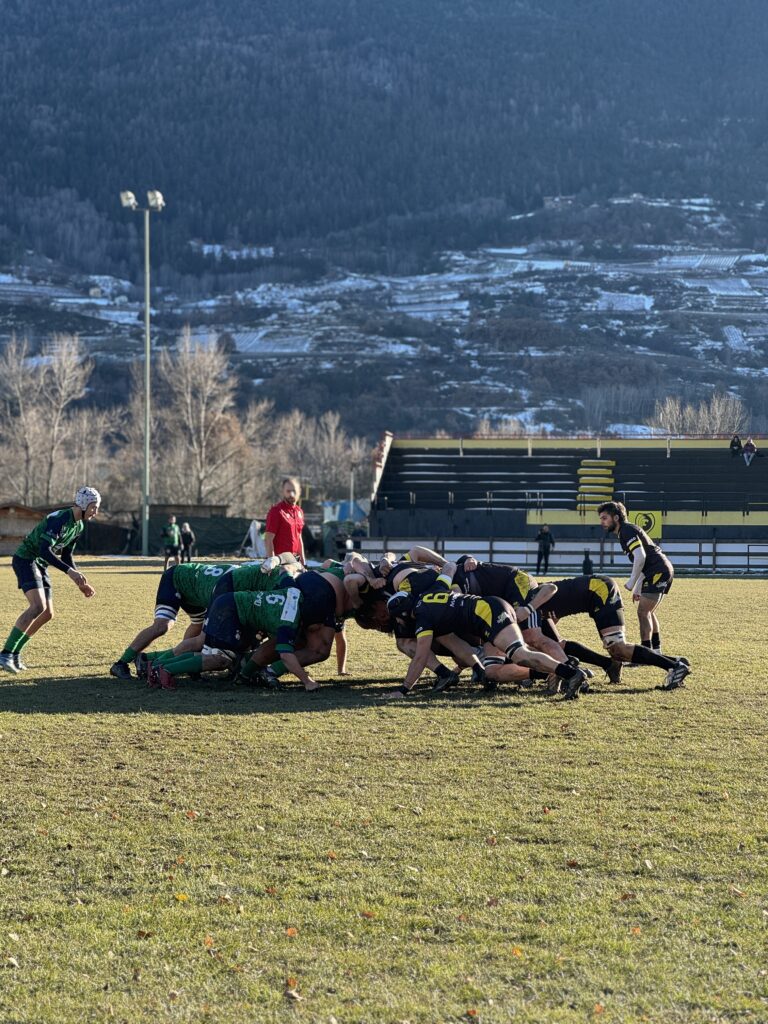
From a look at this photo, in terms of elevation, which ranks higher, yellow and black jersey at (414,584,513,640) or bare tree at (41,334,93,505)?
bare tree at (41,334,93,505)

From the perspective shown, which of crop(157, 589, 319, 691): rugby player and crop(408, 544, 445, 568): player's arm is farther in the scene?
crop(408, 544, 445, 568): player's arm

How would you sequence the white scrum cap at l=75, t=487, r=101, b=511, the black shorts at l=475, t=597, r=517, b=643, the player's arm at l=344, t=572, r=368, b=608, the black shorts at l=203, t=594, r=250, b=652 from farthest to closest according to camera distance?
the white scrum cap at l=75, t=487, r=101, b=511, the black shorts at l=203, t=594, r=250, b=652, the player's arm at l=344, t=572, r=368, b=608, the black shorts at l=475, t=597, r=517, b=643

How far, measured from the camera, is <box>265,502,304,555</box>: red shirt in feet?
55.3

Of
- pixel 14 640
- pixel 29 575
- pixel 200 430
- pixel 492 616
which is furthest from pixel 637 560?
pixel 200 430

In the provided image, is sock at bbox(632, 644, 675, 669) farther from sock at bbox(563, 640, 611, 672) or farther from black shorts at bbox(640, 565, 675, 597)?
black shorts at bbox(640, 565, 675, 597)

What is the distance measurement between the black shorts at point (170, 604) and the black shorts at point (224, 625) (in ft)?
2.31

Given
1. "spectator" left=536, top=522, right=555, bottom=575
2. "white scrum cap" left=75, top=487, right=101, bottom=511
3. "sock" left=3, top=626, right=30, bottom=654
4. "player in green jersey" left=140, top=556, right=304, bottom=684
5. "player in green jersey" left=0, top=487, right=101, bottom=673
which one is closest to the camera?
"player in green jersey" left=140, top=556, right=304, bottom=684

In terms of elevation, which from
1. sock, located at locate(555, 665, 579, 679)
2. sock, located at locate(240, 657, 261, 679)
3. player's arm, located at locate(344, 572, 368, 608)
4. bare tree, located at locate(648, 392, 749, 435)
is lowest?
sock, located at locate(240, 657, 261, 679)

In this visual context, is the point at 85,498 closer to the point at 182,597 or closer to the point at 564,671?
the point at 182,597

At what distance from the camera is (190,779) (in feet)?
29.2

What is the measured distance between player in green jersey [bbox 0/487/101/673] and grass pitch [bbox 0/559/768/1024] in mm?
2171

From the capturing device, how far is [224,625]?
43.0 feet

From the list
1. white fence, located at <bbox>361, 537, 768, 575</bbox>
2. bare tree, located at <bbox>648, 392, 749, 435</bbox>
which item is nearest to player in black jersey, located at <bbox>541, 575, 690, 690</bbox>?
white fence, located at <bbox>361, 537, 768, 575</bbox>

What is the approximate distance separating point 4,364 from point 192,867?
103789 mm
